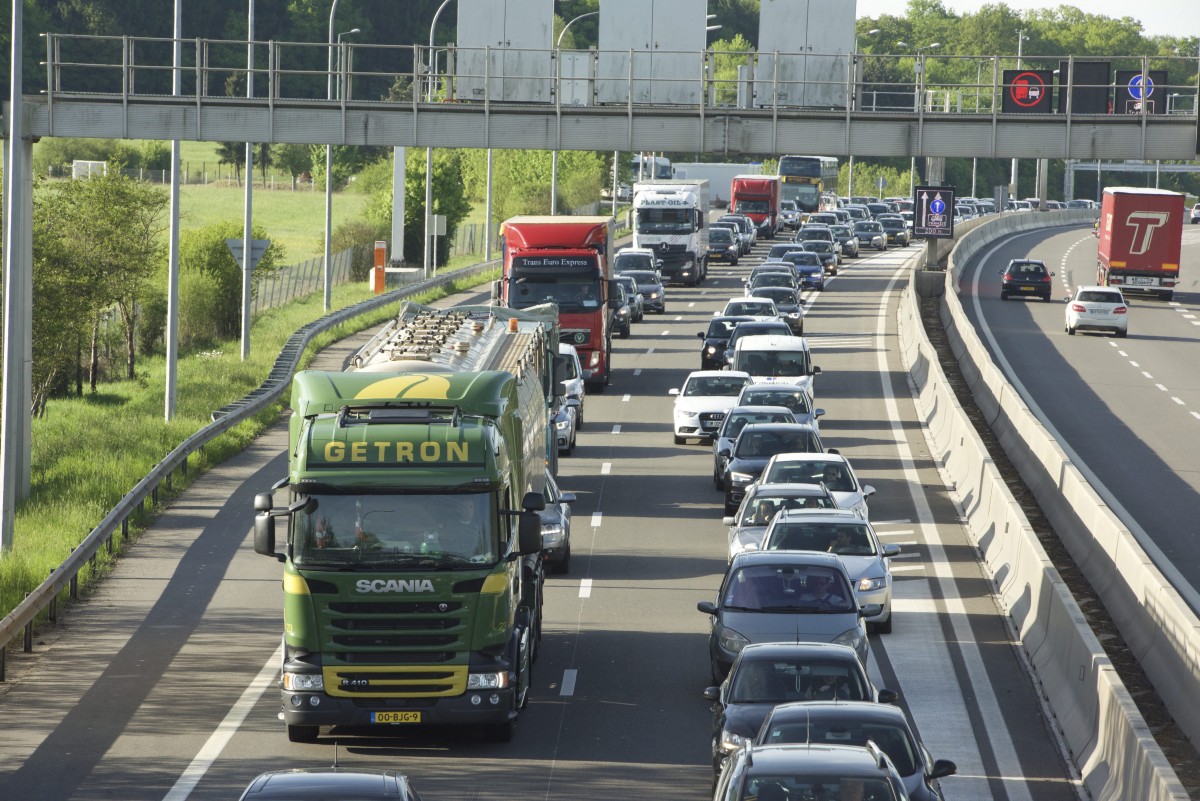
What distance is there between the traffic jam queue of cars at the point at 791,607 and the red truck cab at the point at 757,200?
58.5 metres

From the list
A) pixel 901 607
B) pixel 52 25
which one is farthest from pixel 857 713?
pixel 52 25

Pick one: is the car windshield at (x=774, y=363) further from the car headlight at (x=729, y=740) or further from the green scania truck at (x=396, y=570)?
the car headlight at (x=729, y=740)

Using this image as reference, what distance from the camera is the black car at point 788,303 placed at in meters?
52.3

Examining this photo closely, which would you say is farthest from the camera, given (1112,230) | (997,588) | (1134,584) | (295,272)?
(295,272)

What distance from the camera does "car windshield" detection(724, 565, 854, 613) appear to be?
1739 cm

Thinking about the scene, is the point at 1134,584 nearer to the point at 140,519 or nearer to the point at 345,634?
the point at 345,634

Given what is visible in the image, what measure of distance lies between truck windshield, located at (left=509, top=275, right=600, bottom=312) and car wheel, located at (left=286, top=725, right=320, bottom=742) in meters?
24.0

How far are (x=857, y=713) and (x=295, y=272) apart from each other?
6480cm

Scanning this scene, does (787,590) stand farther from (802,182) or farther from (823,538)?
(802,182)

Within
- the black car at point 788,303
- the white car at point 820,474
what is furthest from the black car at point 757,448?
the black car at point 788,303

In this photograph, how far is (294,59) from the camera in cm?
13612

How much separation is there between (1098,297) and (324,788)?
4951 cm

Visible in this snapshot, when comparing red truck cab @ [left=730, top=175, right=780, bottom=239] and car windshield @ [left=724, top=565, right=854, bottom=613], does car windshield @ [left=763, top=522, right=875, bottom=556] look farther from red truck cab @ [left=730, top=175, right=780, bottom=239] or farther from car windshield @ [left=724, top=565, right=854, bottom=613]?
red truck cab @ [left=730, top=175, right=780, bottom=239]

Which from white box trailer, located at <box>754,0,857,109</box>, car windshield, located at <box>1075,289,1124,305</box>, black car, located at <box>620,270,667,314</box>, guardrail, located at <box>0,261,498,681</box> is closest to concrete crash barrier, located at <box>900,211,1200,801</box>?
white box trailer, located at <box>754,0,857,109</box>
